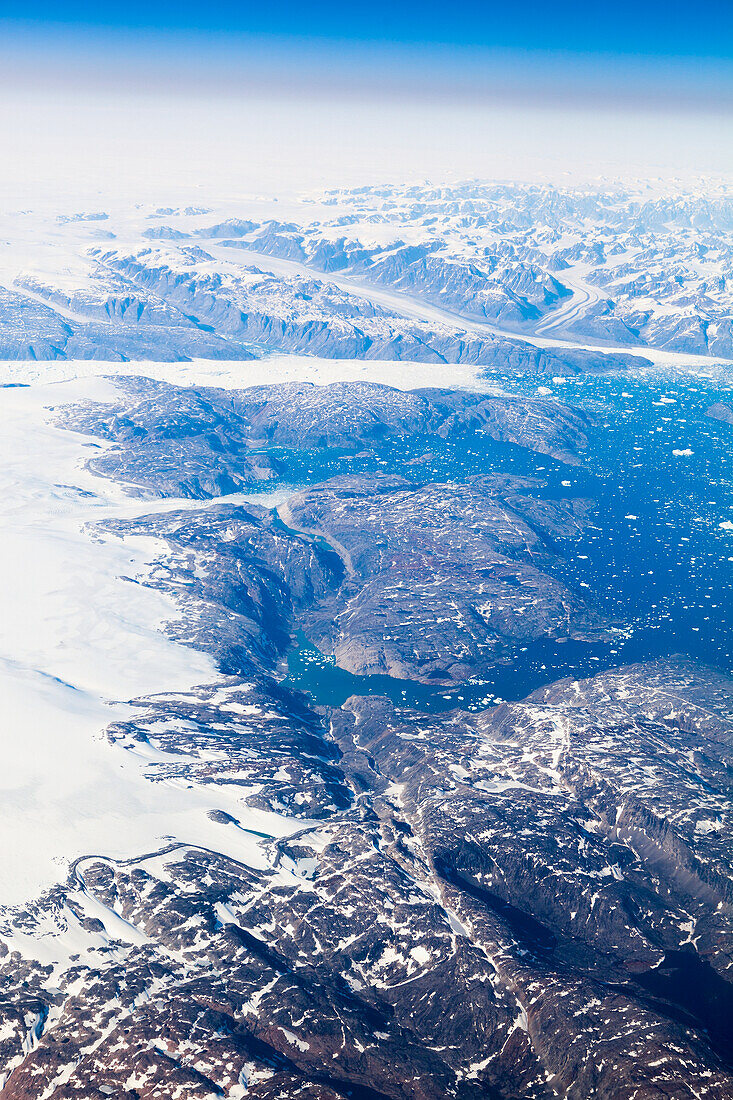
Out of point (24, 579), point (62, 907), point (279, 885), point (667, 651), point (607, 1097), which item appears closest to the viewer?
point (607, 1097)

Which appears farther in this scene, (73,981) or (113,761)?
(113,761)

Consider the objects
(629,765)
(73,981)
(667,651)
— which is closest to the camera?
(73,981)

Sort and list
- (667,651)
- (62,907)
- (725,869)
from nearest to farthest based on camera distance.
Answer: (62,907), (725,869), (667,651)

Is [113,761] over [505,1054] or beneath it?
over

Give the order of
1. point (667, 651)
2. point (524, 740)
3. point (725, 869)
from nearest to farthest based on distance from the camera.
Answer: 1. point (725, 869)
2. point (524, 740)
3. point (667, 651)

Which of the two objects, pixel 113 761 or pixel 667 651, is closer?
pixel 113 761

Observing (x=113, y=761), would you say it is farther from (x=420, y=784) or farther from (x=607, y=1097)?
(x=607, y=1097)

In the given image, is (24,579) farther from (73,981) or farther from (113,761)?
(73,981)

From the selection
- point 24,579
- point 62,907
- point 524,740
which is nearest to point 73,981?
point 62,907

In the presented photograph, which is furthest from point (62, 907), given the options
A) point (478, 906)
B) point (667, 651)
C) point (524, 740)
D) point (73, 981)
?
point (667, 651)
